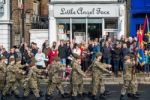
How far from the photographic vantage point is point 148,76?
31.9m

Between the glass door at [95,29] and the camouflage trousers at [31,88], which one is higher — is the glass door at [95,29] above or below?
above

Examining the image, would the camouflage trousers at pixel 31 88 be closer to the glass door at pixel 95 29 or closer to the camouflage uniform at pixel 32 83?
the camouflage uniform at pixel 32 83

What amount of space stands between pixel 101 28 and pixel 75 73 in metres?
14.8

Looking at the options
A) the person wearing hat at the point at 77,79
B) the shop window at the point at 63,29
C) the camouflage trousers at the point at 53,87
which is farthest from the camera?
the shop window at the point at 63,29

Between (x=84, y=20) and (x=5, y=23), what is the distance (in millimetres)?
5022

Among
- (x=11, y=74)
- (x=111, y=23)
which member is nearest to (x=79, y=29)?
(x=111, y=23)

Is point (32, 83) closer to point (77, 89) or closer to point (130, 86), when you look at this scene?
point (77, 89)

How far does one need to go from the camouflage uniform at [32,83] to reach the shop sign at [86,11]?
14.6 meters

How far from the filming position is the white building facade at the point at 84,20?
38.6m

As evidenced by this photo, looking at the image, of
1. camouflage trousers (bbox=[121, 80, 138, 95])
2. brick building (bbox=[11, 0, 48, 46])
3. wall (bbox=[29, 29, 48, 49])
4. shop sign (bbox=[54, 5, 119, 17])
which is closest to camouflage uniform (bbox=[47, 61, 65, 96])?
camouflage trousers (bbox=[121, 80, 138, 95])

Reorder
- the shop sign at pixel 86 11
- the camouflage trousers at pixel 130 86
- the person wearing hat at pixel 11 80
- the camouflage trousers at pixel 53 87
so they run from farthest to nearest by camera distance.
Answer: the shop sign at pixel 86 11
the person wearing hat at pixel 11 80
the camouflage trousers at pixel 53 87
the camouflage trousers at pixel 130 86

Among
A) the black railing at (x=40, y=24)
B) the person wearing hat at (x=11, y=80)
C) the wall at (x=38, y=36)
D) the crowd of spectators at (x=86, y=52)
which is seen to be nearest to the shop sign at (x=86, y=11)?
the wall at (x=38, y=36)

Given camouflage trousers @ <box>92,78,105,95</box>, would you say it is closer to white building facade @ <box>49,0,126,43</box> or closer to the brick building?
white building facade @ <box>49,0,126,43</box>

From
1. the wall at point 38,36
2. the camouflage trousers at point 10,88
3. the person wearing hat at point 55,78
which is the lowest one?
the camouflage trousers at point 10,88
